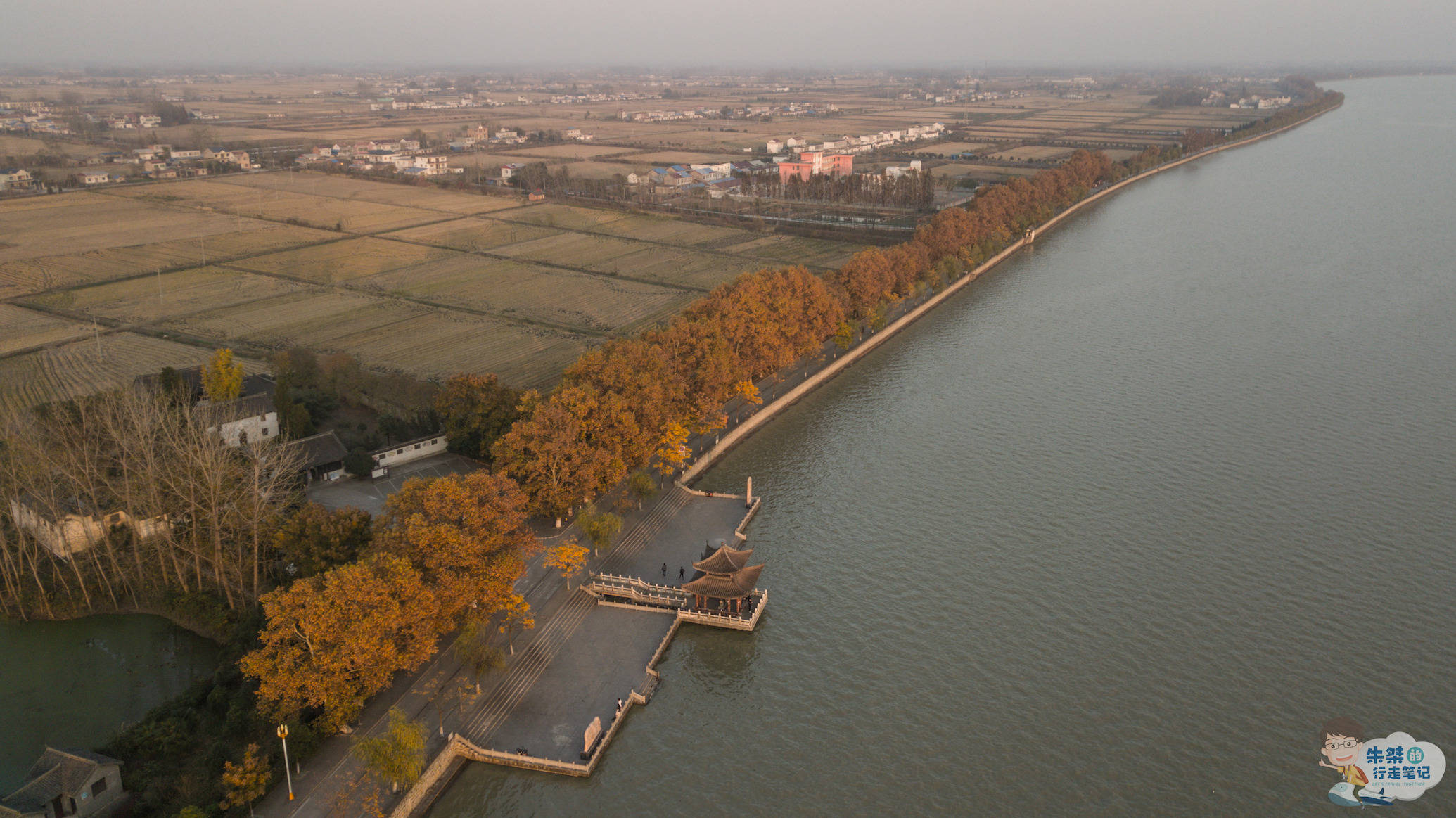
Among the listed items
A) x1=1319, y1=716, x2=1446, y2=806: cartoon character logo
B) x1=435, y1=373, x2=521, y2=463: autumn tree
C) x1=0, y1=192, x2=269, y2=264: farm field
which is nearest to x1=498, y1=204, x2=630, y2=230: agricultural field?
x1=0, y1=192, x2=269, y2=264: farm field

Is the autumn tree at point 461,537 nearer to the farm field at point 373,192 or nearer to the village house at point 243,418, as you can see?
the village house at point 243,418

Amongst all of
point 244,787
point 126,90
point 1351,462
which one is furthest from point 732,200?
point 126,90

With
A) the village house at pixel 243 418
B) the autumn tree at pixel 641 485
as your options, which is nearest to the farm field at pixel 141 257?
the village house at pixel 243 418

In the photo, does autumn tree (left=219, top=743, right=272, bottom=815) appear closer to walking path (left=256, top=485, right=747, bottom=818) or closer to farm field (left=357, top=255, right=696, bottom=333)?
walking path (left=256, top=485, right=747, bottom=818)

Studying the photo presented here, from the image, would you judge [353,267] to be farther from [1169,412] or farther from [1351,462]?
[1351,462]

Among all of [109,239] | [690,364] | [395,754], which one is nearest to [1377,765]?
[395,754]

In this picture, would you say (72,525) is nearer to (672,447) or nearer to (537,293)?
(672,447)
